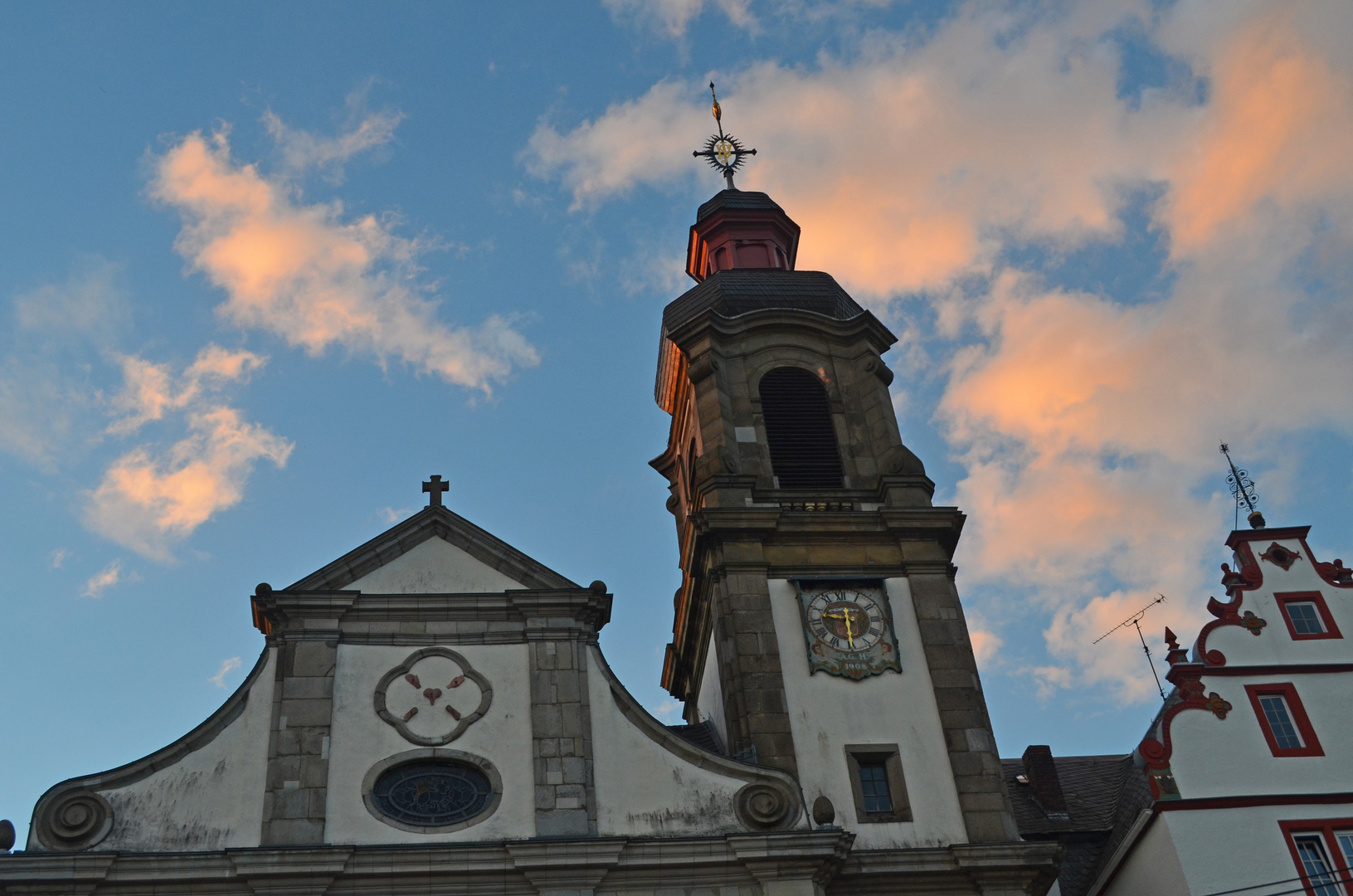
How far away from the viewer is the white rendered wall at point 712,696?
2556cm

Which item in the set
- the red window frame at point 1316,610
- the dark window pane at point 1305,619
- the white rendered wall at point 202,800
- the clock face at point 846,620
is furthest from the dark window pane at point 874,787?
the white rendered wall at point 202,800

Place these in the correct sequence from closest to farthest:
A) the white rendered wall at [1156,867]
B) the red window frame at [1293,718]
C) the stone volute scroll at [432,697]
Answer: the stone volute scroll at [432,697] < the white rendered wall at [1156,867] < the red window frame at [1293,718]

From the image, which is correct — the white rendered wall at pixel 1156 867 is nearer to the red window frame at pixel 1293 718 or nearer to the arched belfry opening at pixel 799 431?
the red window frame at pixel 1293 718

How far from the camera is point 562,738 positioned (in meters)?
22.1

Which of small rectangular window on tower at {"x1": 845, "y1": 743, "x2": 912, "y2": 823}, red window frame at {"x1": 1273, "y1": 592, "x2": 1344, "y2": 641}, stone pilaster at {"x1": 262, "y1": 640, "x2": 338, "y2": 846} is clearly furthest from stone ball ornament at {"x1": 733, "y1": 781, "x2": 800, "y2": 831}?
red window frame at {"x1": 1273, "y1": 592, "x2": 1344, "y2": 641}

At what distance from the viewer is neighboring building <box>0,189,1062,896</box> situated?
20547mm

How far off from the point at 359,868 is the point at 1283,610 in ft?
51.3

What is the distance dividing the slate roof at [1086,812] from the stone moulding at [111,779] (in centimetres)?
1379

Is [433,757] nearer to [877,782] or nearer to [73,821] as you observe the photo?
[73,821]

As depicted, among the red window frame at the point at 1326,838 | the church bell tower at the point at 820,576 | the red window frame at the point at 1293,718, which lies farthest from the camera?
the red window frame at the point at 1293,718

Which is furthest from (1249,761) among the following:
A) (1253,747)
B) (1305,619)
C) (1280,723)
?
(1305,619)

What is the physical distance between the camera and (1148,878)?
23.9m

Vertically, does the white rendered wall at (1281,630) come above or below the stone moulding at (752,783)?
above

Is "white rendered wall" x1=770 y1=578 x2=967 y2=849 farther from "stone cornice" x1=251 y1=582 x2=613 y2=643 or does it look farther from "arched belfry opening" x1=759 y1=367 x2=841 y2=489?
"stone cornice" x1=251 y1=582 x2=613 y2=643
